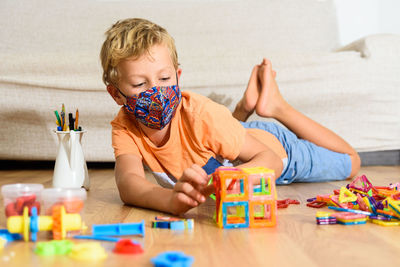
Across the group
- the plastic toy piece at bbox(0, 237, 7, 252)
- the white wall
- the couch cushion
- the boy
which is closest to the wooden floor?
the plastic toy piece at bbox(0, 237, 7, 252)

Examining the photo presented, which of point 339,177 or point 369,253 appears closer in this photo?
point 369,253

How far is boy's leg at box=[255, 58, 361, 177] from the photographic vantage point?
1.72 meters

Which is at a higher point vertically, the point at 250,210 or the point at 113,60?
the point at 113,60

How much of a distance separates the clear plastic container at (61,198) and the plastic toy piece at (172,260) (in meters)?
0.23

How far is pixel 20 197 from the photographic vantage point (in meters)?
0.90

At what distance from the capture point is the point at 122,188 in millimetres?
1228

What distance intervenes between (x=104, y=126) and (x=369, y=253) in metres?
1.47

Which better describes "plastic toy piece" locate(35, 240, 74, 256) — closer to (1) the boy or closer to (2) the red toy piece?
(1) the boy

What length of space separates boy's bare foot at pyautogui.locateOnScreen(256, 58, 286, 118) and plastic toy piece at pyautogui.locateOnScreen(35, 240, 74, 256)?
3.38 feet

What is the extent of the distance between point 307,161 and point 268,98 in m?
0.26

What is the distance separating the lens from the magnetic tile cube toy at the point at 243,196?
0.93 m

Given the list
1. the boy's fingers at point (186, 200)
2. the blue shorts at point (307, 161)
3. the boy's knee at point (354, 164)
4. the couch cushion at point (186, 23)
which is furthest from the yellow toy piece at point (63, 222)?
the couch cushion at point (186, 23)

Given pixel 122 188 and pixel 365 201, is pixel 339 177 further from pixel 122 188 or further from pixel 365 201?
pixel 122 188

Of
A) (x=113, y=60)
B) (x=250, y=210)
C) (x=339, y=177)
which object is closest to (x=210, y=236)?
(x=250, y=210)
